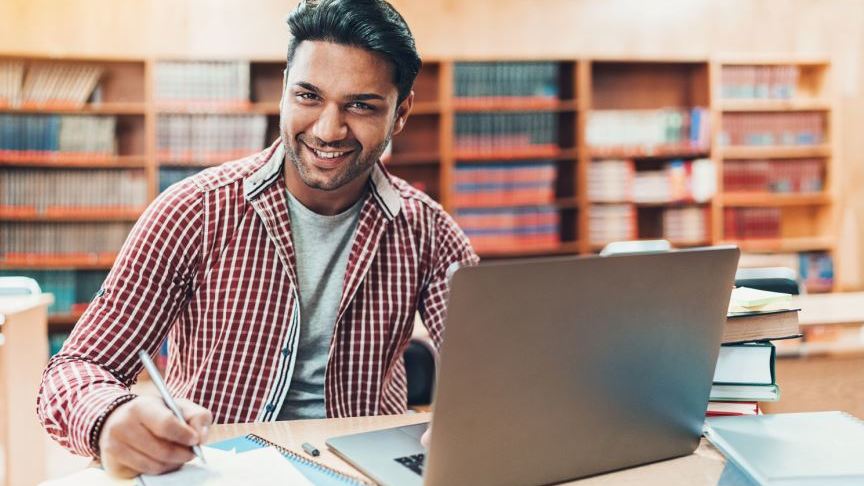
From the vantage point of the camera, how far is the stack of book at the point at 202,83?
4.32 meters

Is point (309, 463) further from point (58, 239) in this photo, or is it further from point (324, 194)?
point (58, 239)

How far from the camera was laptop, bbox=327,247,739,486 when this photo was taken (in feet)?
2.33

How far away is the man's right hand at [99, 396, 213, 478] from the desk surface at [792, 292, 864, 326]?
2.14 meters

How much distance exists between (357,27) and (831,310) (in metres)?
2.51

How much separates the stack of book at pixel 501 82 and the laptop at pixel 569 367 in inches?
149

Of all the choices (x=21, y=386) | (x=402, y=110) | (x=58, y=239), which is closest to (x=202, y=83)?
(x=58, y=239)

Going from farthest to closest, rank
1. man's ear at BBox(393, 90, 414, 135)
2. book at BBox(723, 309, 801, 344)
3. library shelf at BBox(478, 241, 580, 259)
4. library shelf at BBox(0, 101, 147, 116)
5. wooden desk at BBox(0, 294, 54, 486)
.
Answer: library shelf at BBox(478, 241, 580, 259) → library shelf at BBox(0, 101, 147, 116) → wooden desk at BBox(0, 294, 54, 486) → man's ear at BBox(393, 90, 414, 135) → book at BBox(723, 309, 801, 344)

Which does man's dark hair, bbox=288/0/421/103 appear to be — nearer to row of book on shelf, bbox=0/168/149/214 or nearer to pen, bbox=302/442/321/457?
pen, bbox=302/442/321/457

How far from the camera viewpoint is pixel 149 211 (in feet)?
4.13

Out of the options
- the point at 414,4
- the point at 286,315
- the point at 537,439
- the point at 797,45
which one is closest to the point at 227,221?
the point at 286,315

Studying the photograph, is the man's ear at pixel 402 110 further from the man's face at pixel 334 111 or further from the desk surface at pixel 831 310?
the desk surface at pixel 831 310

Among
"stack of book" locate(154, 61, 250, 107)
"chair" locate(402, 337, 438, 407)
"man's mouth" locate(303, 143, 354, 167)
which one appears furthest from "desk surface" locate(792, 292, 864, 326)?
"stack of book" locate(154, 61, 250, 107)

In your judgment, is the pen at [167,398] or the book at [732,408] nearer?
the pen at [167,398]

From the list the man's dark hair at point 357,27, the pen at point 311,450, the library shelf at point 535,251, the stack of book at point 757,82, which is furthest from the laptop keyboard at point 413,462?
the stack of book at point 757,82
